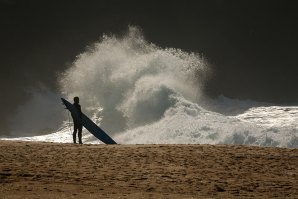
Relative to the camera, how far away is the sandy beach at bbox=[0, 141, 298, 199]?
7.86 meters

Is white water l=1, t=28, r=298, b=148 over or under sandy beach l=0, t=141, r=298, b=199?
over

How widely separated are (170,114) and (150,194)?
13974mm

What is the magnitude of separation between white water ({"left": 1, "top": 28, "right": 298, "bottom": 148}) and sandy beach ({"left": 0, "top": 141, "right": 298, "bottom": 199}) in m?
7.11

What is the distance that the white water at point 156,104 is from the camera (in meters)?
19.5

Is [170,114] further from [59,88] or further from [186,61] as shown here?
[59,88]

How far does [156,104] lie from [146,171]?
44.6ft

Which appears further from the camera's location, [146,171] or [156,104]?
[156,104]

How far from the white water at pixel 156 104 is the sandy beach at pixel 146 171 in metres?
7.11

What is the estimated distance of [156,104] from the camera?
893 inches

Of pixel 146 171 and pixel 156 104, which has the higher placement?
pixel 156 104

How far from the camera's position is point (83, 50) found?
112 ft

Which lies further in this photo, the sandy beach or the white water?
the white water

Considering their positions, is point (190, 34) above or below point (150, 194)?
above

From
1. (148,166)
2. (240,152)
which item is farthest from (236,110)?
(148,166)
